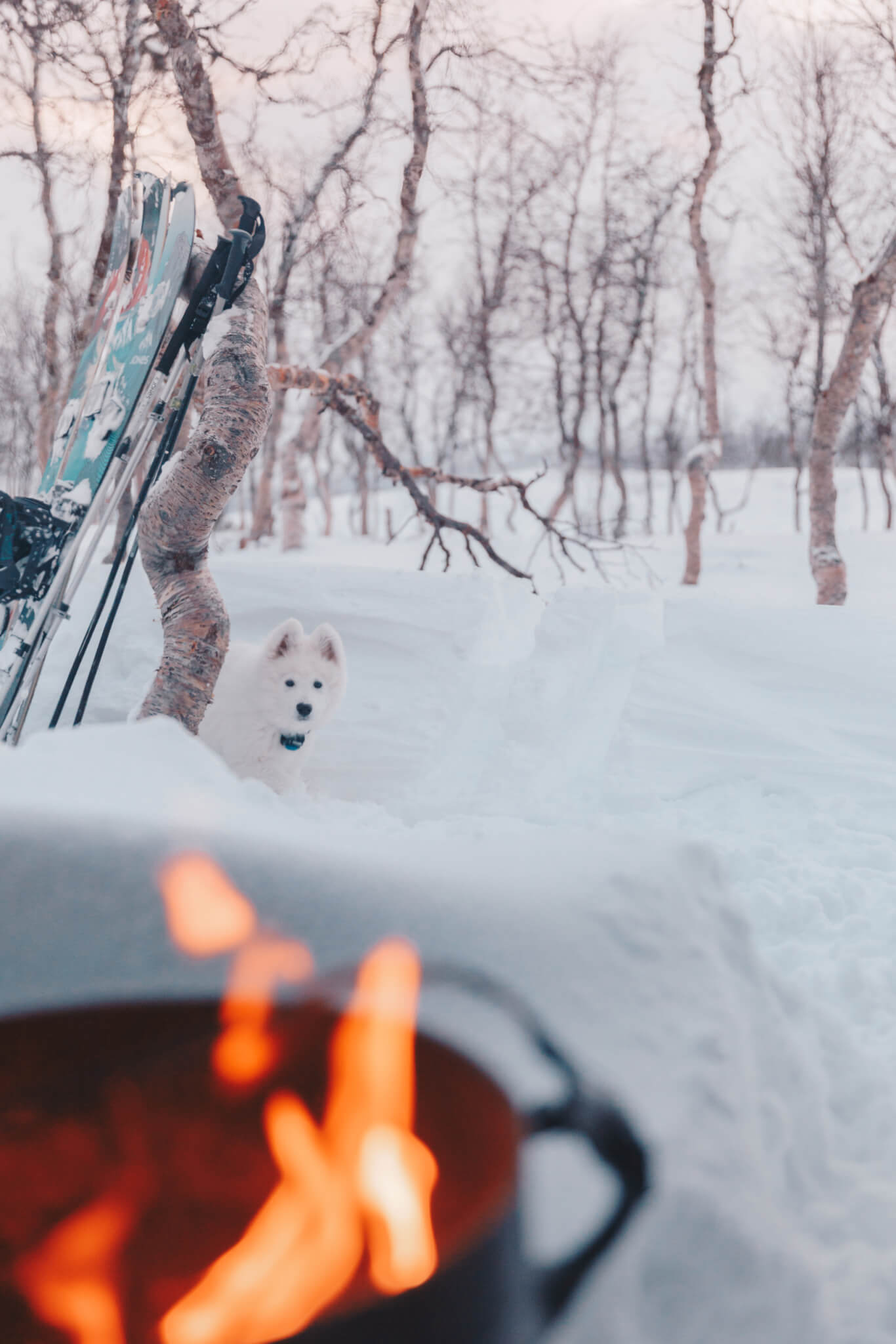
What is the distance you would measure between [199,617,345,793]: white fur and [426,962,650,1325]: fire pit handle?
231cm

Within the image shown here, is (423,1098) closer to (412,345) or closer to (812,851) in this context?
(812,851)

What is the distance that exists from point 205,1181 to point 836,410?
8.07 meters

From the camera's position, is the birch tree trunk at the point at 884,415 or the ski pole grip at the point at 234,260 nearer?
the ski pole grip at the point at 234,260

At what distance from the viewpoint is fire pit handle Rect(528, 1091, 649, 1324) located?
0.81 m

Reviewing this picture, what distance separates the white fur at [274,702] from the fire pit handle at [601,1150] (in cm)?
242

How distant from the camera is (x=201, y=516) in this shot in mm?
2863

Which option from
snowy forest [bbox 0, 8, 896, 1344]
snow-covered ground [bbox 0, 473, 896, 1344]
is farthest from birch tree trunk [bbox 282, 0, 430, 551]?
snow-covered ground [bbox 0, 473, 896, 1344]

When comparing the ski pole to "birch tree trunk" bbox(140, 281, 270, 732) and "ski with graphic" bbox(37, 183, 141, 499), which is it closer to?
"birch tree trunk" bbox(140, 281, 270, 732)

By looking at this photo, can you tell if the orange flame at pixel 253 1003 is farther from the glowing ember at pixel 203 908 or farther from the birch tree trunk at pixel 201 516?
the birch tree trunk at pixel 201 516

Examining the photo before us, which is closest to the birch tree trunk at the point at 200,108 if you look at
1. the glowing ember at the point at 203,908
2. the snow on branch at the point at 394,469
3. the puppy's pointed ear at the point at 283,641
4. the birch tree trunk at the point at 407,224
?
the snow on branch at the point at 394,469

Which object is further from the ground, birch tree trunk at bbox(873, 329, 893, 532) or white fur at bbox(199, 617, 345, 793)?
birch tree trunk at bbox(873, 329, 893, 532)

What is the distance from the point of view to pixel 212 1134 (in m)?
0.90

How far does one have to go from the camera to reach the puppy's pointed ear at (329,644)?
330 centimetres

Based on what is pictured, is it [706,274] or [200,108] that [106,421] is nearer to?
[200,108]
